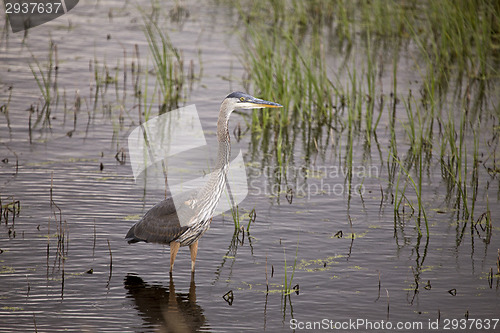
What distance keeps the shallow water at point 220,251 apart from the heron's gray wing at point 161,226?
0.34m

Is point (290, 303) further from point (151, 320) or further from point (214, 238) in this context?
point (214, 238)

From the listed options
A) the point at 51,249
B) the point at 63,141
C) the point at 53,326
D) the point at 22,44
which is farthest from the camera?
the point at 22,44

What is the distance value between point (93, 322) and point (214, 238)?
208 cm

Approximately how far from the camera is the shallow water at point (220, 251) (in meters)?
6.12

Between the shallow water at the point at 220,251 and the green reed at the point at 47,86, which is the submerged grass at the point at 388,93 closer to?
the shallow water at the point at 220,251

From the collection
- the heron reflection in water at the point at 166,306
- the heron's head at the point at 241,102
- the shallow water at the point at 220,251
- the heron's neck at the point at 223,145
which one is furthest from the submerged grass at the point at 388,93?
the heron reflection in water at the point at 166,306

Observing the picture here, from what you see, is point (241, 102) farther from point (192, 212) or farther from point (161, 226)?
point (161, 226)

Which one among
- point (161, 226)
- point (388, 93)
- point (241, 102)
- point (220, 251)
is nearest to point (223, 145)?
point (241, 102)

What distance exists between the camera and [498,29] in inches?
566

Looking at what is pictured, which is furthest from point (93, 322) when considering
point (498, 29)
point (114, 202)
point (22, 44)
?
point (498, 29)

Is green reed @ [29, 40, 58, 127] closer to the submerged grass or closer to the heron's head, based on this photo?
the submerged grass

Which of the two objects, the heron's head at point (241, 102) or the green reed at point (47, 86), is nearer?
the heron's head at point (241, 102)

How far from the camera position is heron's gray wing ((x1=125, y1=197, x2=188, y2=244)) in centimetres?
658

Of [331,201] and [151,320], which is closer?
[151,320]
